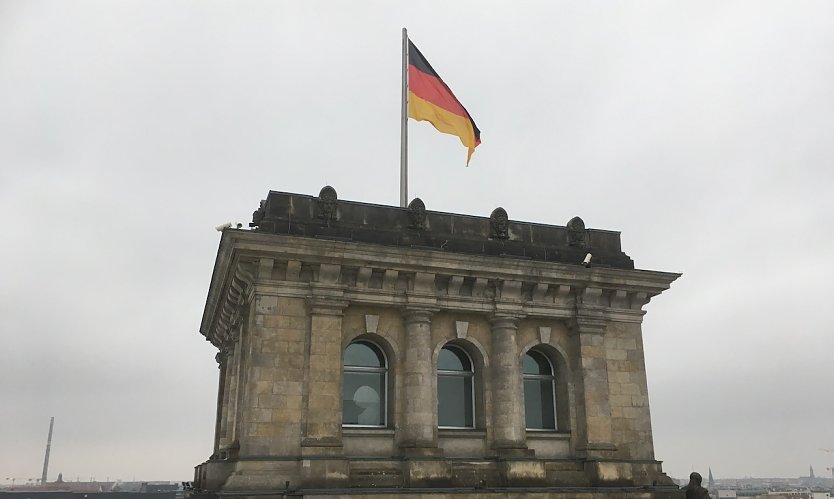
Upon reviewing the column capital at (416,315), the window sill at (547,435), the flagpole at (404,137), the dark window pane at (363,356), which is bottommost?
the window sill at (547,435)

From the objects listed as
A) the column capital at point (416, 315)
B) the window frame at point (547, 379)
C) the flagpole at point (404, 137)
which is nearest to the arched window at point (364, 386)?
the column capital at point (416, 315)

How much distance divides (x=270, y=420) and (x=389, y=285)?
5.32m

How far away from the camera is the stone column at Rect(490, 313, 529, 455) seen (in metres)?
21.9

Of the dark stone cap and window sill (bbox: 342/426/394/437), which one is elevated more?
the dark stone cap

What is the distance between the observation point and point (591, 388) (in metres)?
23.2

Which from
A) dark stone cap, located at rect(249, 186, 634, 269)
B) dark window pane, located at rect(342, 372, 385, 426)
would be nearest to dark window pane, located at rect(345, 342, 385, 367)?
dark window pane, located at rect(342, 372, 385, 426)

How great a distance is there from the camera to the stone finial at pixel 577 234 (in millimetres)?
25094

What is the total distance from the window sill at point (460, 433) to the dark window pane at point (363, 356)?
9.00ft

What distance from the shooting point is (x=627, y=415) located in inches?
Answer: 928

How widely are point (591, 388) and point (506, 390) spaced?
306 cm

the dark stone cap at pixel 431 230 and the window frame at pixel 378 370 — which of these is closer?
the window frame at pixel 378 370

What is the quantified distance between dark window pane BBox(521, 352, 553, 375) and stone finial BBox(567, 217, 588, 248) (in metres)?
4.13

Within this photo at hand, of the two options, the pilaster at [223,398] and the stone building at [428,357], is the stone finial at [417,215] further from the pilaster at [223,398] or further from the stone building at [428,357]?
the pilaster at [223,398]

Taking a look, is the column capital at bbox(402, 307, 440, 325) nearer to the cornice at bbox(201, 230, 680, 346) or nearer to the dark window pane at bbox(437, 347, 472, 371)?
the cornice at bbox(201, 230, 680, 346)
